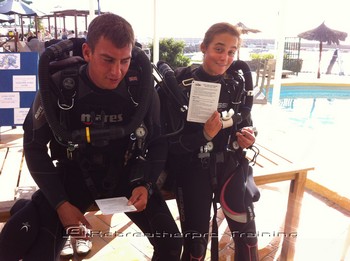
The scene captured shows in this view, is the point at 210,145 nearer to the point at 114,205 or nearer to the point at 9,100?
the point at 114,205

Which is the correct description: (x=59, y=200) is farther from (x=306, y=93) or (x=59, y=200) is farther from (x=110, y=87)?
(x=306, y=93)

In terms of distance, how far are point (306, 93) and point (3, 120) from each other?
1038 centimetres

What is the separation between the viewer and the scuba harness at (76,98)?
4.74 ft

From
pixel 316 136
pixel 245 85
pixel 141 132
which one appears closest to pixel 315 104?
pixel 316 136

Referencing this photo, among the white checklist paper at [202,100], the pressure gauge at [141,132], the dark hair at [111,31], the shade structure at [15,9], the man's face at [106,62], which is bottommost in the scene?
the pressure gauge at [141,132]

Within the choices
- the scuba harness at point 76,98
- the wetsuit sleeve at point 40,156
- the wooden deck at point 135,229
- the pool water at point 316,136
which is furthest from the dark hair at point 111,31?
the pool water at point 316,136

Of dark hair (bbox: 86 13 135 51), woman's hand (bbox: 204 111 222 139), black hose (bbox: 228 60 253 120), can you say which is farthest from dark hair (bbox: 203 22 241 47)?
dark hair (bbox: 86 13 135 51)

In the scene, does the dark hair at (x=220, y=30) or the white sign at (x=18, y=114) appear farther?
the white sign at (x=18, y=114)

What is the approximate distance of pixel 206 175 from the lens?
1.87 metres

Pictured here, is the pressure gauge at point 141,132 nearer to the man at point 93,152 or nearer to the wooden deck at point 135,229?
the man at point 93,152

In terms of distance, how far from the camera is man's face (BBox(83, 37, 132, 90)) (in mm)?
1467

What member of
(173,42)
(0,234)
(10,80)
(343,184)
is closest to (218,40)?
(0,234)

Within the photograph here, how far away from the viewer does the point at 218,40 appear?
73.0 inches

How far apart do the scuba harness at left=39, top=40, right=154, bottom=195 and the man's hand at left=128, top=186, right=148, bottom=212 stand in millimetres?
38
